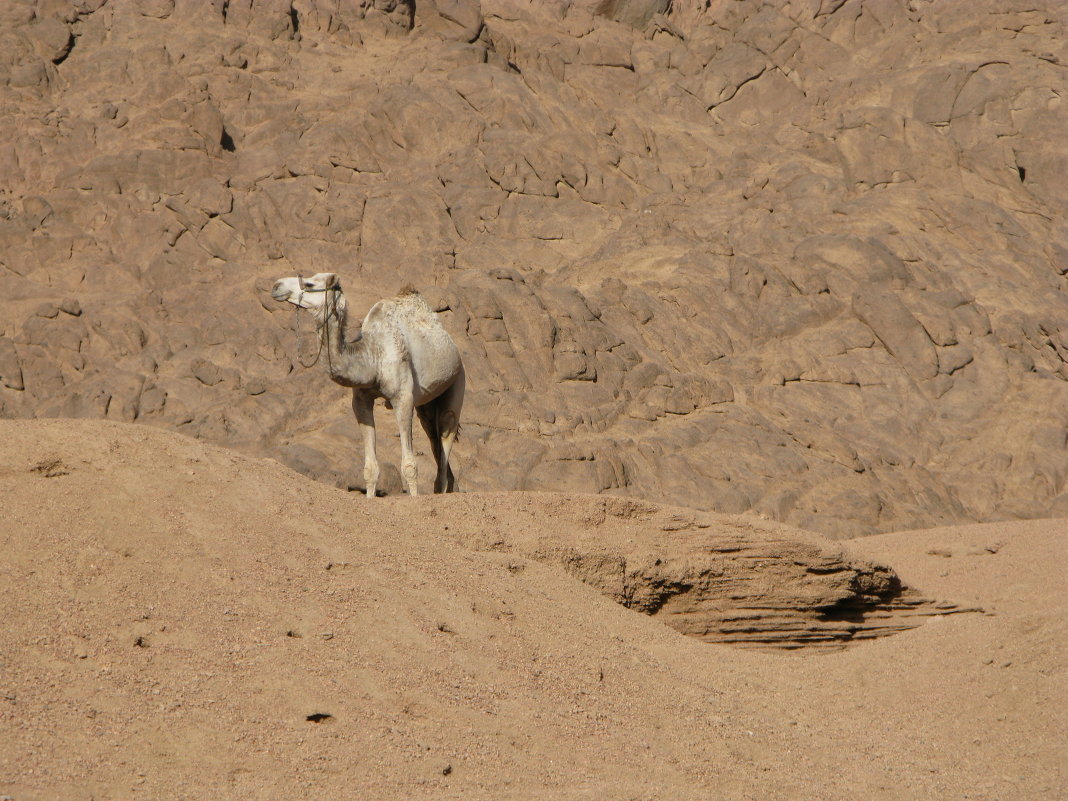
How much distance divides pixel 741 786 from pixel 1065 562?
9.39m

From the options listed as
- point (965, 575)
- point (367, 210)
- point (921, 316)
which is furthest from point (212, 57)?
point (965, 575)

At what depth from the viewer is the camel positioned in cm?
1344

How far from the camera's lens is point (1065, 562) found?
1645 cm

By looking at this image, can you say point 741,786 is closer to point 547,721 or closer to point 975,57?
point 547,721

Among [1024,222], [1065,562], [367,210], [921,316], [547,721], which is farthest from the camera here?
[1024,222]

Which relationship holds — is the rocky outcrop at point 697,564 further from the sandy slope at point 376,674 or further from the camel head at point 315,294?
the camel head at point 315,294

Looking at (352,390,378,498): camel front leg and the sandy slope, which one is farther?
(352,390,378,498): camel front leg

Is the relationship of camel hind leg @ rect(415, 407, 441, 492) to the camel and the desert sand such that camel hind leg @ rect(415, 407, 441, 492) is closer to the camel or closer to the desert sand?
the camel

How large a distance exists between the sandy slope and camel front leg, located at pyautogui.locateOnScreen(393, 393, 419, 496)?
151cm

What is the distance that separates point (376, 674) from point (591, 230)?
94.3 ft

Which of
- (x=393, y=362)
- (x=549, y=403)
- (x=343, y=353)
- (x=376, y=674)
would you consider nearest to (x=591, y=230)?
(x=549, y=403)

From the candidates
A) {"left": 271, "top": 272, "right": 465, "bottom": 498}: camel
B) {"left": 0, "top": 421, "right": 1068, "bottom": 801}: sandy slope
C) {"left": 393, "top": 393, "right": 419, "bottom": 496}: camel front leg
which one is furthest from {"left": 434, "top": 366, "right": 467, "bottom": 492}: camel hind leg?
{"left": 0, "top": 421, "right": 1068, "bottom": 801}: sandy slope

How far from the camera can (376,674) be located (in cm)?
846

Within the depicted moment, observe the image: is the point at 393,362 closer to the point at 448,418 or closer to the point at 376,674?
the point at 448,418
